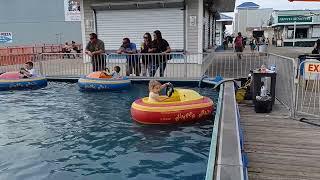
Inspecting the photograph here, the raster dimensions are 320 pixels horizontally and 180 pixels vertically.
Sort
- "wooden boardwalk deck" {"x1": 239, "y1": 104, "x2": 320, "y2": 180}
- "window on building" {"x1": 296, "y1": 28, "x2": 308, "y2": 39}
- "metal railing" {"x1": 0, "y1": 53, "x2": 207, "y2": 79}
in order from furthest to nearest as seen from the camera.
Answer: "window on building" {"x1": 296, "y1": 28, "x2": 308, "y2": 39} → "metal railing" {"x1": 0, "y1": 53, "x2": 207, "y2": 79} → "wooden boardwalk deck" {"x1": 239, "y1": 104, "x2": 320, "y2": 180}

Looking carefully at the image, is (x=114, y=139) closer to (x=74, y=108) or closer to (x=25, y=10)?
(x=74, y=108)

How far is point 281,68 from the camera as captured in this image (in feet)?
29.7

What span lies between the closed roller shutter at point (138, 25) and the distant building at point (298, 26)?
43.1 metres

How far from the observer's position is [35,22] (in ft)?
112

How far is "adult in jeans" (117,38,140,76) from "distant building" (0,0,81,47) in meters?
20.1

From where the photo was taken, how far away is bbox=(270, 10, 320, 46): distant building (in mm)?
54344

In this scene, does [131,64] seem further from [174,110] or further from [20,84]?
[174,110]

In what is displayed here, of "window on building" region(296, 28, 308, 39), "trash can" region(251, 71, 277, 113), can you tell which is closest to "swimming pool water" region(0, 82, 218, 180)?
"trash can" region(251, 71, 277, 113)

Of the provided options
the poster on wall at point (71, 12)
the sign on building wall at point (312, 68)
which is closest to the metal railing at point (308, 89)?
the sign on building wall at point (312, 68)

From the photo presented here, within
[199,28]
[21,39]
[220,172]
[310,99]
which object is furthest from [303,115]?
[21,39]

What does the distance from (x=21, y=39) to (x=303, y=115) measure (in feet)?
101

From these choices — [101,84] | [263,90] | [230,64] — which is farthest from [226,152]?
[230,64]

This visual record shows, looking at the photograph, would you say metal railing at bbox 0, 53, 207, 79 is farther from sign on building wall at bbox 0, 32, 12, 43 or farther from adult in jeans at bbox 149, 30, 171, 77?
sign on building wall at bbox 0, 32, 12, 43

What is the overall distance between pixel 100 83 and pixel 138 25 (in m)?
5.69
